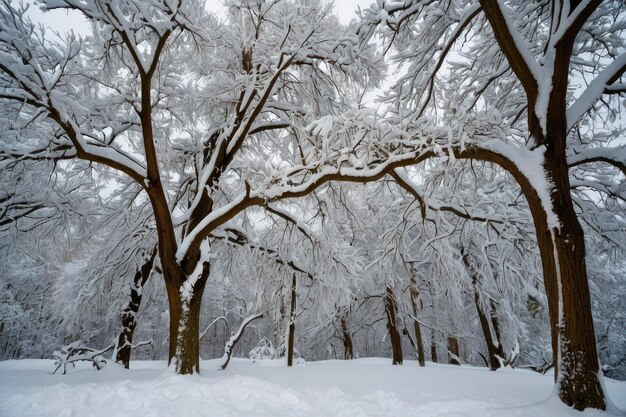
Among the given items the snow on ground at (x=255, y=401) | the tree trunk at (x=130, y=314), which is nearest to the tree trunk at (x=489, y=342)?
the snow on ground at (x=255, y=401)

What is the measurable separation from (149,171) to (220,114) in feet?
8.59

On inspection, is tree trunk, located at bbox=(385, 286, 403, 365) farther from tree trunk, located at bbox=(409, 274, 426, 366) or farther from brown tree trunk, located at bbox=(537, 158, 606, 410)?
brown tree trunk, located at bbox=(537, 158, 606, 410)

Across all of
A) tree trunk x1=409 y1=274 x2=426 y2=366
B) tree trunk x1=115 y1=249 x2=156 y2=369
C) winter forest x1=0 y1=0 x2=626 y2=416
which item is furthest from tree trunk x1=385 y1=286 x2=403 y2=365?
tree trunk x1=115 y1=249 x2=156 y2=369

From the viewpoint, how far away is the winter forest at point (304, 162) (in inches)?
140

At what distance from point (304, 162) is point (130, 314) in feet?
21.7

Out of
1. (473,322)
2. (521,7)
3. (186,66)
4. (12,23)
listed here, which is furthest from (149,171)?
(473,322)

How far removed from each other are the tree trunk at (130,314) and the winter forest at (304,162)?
0.20 ft

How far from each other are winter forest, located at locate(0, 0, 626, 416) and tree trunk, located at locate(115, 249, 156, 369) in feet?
0.20

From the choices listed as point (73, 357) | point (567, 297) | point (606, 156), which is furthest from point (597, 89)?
point (73, 357)

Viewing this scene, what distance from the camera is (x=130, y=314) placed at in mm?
7906

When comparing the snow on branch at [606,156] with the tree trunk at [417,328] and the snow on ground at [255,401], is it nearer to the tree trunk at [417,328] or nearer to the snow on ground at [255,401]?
the snow on ground at [255,401]

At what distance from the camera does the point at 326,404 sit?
331cm

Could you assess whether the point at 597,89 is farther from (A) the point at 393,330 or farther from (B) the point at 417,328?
(A) the point at 393,330

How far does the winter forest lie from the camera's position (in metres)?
3.55
